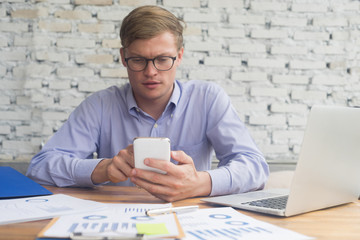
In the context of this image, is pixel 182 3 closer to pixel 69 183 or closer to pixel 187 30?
pixel 187 30

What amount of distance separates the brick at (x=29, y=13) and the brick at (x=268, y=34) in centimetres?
133

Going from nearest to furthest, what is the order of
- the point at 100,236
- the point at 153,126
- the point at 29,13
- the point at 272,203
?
the point at 100,236
the point at 272,203
the point at 153,126
the point at 29,13

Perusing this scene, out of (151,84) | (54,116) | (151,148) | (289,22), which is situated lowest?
(54,116)

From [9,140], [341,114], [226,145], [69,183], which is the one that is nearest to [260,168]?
[226,145]

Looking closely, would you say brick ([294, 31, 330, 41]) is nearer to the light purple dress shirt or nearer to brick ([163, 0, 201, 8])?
brick ([163, 0, 201, 8])

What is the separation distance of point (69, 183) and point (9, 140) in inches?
48.5

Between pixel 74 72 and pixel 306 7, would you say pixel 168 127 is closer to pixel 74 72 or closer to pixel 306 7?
pixel 74 72

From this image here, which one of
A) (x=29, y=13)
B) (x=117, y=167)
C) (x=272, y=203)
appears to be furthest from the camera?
(x=29, y=13)

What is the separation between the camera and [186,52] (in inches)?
93.2

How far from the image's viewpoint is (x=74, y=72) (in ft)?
7.67

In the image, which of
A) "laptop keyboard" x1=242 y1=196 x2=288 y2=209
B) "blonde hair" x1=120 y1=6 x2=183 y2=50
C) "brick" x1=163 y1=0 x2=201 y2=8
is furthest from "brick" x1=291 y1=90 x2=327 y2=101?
"laptop keyboard" x1=242 y1=196 x2=288 y2=209

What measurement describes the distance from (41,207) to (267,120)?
174 centimetres

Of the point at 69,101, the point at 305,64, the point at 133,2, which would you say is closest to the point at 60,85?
the point at 69,101

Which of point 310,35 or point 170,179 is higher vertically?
point 310,35
